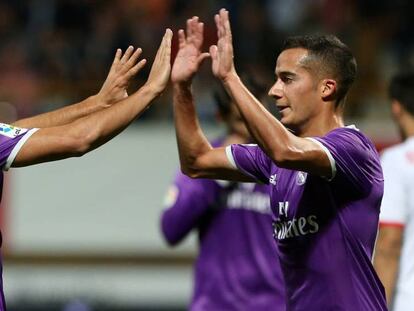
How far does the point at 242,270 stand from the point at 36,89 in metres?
6.16

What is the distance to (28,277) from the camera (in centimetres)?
1282

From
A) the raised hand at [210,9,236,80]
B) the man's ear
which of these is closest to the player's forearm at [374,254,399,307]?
the man's ear

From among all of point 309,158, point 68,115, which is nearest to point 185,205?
point 68,115

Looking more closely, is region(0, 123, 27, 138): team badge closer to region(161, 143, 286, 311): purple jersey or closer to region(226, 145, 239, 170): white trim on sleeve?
region(226, 145, 239, 170): white trim on sleeve

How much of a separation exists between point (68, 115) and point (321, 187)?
4.56 ft

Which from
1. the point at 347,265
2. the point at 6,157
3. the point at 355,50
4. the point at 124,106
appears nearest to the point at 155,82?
the point at 124,106

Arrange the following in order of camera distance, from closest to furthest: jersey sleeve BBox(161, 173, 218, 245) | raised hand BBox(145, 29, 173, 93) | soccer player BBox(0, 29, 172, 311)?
1. soccer player BBox(0, 29, 172, 311)
2. raised hand BBox(145, 29, 173, 93)
3. jersey sleeve BBox(161, 173, 218, 245)

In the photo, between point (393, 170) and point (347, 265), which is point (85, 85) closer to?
point (393, 170)

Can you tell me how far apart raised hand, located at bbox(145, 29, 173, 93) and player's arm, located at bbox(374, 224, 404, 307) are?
187 centimetres

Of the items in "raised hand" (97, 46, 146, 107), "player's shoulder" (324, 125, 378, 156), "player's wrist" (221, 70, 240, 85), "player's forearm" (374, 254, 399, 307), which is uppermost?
"raised hand" (97, 46, 146, 107)

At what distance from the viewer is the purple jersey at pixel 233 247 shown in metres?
7.20

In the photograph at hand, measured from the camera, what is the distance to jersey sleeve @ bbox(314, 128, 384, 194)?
4969 millimetres

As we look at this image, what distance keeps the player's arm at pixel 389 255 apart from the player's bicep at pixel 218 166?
128 centimetres

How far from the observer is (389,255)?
6617 millimetres
